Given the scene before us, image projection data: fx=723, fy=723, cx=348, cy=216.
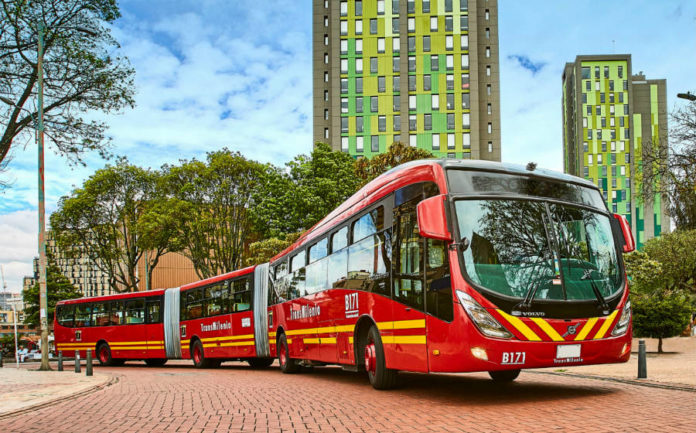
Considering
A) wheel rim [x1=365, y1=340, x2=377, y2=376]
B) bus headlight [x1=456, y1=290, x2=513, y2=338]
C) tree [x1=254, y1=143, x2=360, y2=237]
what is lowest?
wheel rim [x1=365, y1=340, x2=377, y2=376]

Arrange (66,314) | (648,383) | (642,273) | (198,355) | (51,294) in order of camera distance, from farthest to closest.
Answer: (51,294)
(66,314)
(642,273)
(198,355)
(648,383)

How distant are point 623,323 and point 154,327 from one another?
2205 cm

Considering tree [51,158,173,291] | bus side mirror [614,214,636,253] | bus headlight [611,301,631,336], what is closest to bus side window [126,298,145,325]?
tree [51,158,173,291]

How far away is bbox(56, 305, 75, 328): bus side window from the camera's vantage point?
32.3 meters

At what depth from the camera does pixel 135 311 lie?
1153 inches

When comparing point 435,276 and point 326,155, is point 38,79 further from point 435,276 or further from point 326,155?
point 326,155

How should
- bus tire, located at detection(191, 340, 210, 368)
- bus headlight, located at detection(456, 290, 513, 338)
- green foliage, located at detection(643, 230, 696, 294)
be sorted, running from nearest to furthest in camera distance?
1. bus headlight, located at detection(456, 290, 513, 338)
2. bus tire, located at detection(191, 340, 210, 368)
3. green foliage, located at detection(643, 230, 696, 294)

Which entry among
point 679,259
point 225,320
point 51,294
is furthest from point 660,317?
point 51,294

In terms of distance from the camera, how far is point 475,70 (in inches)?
2980

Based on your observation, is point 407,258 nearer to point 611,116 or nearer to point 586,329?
point 586,329

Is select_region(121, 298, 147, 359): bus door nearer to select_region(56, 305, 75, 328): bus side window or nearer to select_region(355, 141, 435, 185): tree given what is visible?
select_region(56, 305, 75, 328): bus side window

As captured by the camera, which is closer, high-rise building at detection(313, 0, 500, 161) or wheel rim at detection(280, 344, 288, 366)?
wheel rim at detection(280, 344, 288, 366)

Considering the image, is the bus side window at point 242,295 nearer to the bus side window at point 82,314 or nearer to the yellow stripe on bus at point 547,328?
the bus side window at point 82,314

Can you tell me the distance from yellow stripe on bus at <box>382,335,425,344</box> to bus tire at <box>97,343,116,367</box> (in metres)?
22.5
